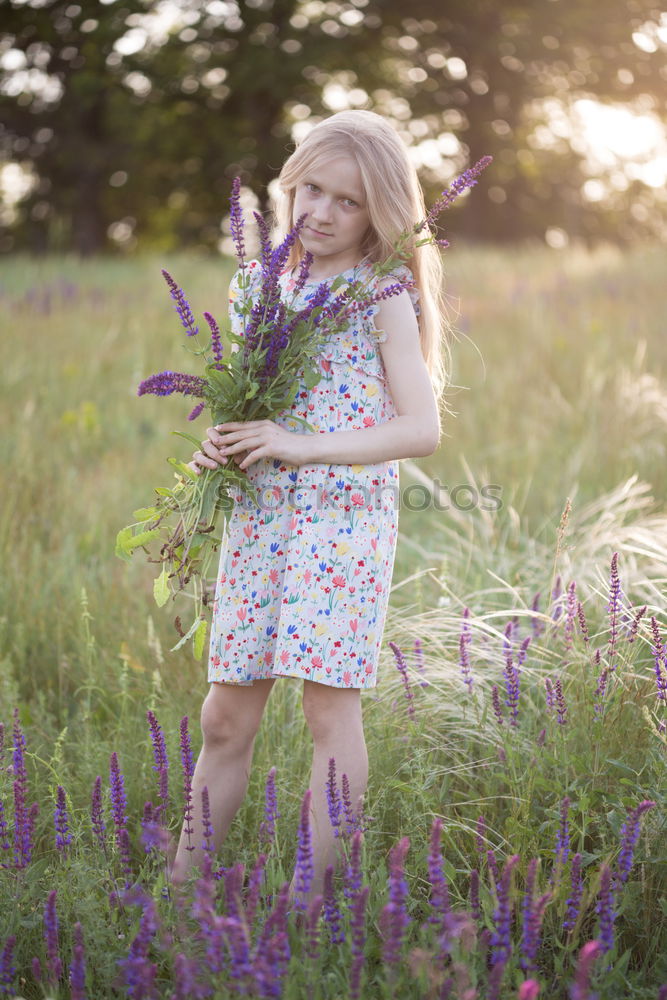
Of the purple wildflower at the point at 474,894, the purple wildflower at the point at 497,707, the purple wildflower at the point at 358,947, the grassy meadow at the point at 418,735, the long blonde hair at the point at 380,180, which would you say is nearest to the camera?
the purple wildflower at the point at 358,947

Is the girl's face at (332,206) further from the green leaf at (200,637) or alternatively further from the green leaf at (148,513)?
the green leaf at (200,637)

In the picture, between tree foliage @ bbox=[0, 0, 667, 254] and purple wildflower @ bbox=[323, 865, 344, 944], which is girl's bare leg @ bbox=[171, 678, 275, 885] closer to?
purple wildflower @ bbox=[323, 865, 344, 944]

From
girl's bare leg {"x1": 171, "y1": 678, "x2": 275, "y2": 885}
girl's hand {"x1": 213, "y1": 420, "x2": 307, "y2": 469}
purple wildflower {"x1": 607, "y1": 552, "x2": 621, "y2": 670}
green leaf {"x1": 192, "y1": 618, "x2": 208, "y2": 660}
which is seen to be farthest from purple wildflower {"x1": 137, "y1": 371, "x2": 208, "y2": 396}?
purple wildflower {"x1": 607, "y1": 552, "x2": 621, "y2": 670}

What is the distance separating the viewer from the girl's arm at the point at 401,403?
82.1 inches

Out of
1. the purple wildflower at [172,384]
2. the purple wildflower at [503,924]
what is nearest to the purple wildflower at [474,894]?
the purple wildflower at [503,924]

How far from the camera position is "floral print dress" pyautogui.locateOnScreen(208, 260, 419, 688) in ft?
6.75

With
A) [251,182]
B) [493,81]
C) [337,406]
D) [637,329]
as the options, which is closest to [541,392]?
[637,329]

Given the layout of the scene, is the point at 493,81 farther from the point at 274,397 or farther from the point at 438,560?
the point at 274,397

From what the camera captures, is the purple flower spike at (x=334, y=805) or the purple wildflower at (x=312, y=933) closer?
the purple wildflower at (x=312, y=933)

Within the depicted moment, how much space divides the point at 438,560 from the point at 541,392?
7.63 ft

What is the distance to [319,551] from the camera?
207 centimetres

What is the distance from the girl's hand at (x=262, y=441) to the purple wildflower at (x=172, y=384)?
0.36 feet

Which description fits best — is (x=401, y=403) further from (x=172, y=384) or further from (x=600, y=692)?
(x=600, y=692)

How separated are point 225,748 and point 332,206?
1.30 meters
